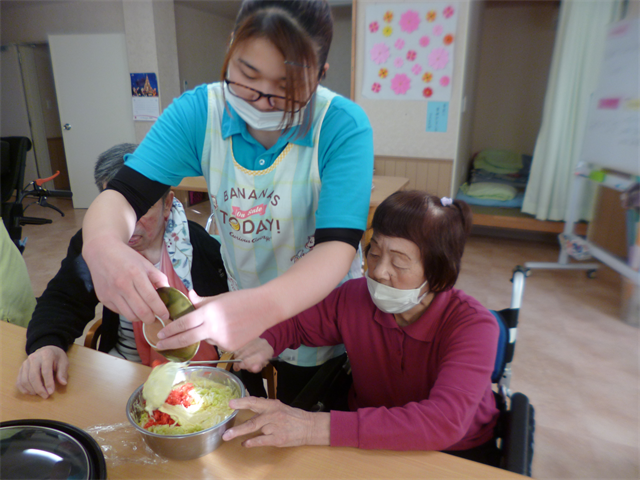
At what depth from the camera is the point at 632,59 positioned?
277 cm

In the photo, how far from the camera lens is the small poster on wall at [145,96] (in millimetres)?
5090

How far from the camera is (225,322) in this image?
24.0 inches

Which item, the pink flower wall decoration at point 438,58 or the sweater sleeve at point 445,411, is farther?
the pink flower wall decoration at point 438,58

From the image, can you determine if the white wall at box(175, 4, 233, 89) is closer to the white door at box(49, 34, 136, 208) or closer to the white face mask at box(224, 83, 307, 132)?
the white door at box(49, 34, 136, 208)

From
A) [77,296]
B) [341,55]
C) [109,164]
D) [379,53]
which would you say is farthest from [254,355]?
[341,55]

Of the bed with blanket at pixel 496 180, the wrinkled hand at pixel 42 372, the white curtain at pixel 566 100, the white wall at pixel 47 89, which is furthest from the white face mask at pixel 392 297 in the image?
the white wall at pixel 47 89

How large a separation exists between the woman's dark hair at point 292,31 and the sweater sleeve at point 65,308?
2.81ft

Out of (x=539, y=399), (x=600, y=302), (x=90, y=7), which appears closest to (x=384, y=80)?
(x=600, y=302)

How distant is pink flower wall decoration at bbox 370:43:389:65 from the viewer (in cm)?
384

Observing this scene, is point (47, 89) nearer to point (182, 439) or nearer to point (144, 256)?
point (144, 256)

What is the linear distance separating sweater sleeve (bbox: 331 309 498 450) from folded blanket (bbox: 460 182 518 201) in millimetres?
3784

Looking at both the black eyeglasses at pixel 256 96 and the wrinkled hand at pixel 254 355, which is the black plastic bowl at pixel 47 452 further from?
the black eyeglasses at pixel 256 96

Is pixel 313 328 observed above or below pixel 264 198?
→ below

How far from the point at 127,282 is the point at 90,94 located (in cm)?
566
